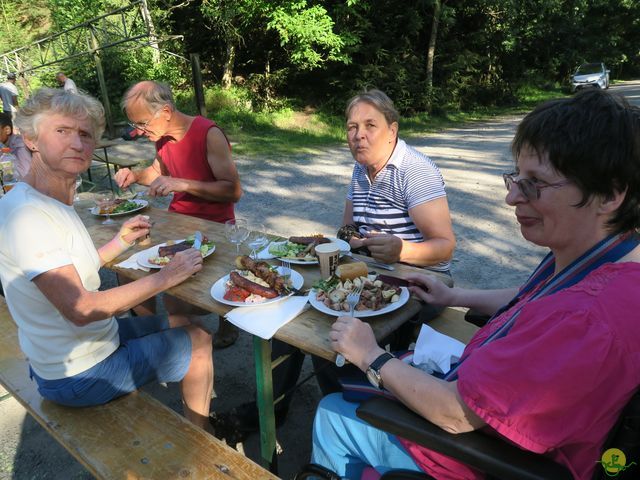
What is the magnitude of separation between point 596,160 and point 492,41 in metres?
23.1

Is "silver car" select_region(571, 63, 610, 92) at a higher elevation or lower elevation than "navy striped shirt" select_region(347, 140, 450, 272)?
higher

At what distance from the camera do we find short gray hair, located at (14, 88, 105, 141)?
6.43 ft

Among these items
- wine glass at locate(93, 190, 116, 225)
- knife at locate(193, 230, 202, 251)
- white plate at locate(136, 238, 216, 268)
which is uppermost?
Result: wine glass at locate(93, 190, 116, 225)

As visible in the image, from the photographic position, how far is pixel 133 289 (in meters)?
1.96

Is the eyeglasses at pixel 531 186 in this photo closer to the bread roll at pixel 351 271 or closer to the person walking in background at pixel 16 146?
the bread roll at pixel 351 271

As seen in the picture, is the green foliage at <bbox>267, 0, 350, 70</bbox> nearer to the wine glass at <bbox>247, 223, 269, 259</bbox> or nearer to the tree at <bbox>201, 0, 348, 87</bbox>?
the tree at <bbox>201, 0, 348, 87</bbox>

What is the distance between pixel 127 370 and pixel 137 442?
0.34 metres

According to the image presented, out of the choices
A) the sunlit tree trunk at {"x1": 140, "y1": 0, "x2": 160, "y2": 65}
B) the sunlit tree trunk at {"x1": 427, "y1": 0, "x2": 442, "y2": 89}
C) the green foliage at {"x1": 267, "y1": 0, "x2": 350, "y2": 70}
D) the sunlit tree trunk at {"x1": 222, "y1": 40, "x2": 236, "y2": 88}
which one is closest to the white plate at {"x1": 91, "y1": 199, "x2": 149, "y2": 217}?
the sunlit tree trunk at {"x1": 140, "y1": 0, "x2": 160, "y2": 65}

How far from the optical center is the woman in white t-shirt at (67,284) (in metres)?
1.72

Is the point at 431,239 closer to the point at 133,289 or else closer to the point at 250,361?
the point at 133,289

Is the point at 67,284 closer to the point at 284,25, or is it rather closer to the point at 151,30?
the point at 284,25

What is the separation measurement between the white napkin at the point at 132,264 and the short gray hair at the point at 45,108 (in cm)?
81

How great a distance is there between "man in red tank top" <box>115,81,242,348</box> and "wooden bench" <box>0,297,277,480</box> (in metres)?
1.14

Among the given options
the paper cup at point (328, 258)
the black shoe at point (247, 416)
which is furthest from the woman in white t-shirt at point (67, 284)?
the paper cup at point (328, 258)
